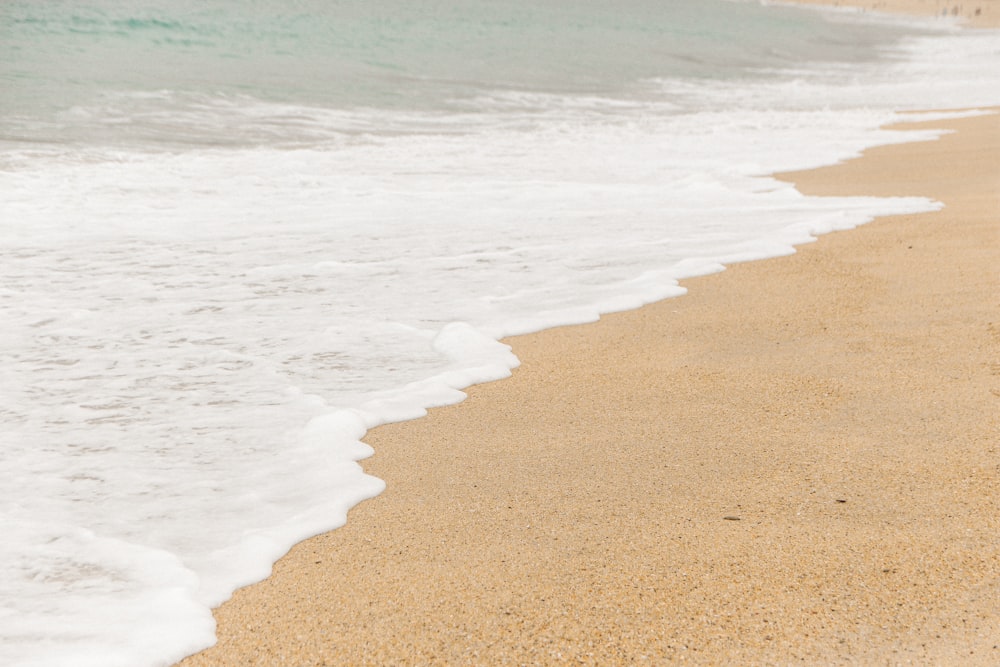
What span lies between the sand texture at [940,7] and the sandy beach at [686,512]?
147 ft

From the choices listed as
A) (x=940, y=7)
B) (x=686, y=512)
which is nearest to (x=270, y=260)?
(x=686, y=512)

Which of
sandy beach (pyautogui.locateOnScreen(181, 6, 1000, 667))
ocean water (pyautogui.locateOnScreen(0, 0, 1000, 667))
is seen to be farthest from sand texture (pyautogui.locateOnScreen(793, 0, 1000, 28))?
sandy beach (pyautogui.locateOnScreen(181, 6, 1000, 667))

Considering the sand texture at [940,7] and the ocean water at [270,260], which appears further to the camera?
the sand texture at [940,7]

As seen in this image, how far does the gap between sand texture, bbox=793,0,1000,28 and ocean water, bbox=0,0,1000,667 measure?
116 ft

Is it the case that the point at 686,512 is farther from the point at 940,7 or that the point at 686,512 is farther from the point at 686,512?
the point at 940,7

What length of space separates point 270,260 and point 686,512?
10.3 ft

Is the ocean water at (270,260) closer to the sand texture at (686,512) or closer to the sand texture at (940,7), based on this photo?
the sand texture at (686,512)

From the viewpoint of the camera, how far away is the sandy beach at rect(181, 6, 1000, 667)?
71.4 inches

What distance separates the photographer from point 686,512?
2.27 m

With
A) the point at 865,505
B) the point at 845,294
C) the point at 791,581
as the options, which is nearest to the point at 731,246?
the point at 845,294

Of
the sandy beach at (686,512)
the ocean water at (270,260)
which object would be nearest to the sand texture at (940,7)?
the ocean water at (270,260)

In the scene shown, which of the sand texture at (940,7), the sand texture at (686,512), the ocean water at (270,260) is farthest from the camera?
the sand texture at (940,7)

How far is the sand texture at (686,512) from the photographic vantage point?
71.4 inches

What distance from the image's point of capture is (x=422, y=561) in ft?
6.91
